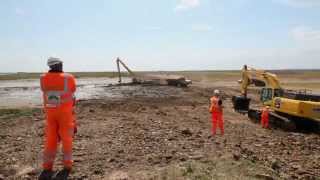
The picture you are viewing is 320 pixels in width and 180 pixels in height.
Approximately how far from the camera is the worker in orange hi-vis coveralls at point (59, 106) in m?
7.14

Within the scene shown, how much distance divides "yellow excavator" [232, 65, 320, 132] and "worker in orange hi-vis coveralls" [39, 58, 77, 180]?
9973 mm

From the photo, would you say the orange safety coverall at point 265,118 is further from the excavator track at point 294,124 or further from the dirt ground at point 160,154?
the dirt ground at point 160,154

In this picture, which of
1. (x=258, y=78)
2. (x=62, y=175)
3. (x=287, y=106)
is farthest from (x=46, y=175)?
(x=258, y=78)

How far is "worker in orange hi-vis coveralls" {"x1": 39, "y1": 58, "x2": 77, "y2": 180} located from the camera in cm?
714

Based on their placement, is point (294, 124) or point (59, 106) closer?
point (59, 106)

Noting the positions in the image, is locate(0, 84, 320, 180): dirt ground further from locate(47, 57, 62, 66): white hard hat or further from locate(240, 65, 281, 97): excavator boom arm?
locate(240, 65, 281, 97): excavator boom arm

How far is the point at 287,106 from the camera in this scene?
1620 centimetres

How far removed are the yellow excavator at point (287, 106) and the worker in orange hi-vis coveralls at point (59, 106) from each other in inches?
393

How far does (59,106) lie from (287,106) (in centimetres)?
1080

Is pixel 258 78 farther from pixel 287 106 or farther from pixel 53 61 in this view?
pixel 53 61

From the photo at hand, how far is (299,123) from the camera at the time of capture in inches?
645

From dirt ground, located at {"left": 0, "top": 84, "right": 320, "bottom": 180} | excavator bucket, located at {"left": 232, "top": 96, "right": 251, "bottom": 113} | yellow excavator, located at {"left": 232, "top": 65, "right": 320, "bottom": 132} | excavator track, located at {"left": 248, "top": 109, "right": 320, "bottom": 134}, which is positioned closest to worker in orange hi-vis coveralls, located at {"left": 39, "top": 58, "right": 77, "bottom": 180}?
dirt ground, located at {"left": 0, "top": 84, "right": 320, "bottom": 180}

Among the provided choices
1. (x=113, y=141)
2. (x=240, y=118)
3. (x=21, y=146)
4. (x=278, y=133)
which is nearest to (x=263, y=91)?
(x=240, y=118)

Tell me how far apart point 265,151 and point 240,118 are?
920 cm
